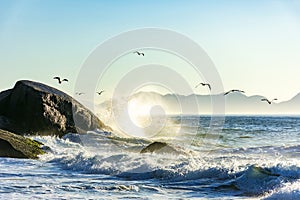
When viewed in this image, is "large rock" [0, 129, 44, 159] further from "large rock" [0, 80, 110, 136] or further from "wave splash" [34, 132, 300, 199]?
"large rock" [0, 80, 110, 136]

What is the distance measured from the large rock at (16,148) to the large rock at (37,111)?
733 centimetres

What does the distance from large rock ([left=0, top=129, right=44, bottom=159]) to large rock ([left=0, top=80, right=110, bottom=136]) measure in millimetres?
7332

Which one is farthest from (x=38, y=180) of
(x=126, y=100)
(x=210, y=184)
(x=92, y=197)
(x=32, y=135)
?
(x=126, y=100)

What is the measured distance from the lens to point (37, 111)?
94.4 ft

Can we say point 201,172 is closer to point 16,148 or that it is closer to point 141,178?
point 141,178

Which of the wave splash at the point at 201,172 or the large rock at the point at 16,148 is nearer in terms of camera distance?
the wave splash at the point at 201,172

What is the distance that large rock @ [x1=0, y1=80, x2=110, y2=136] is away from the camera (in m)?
28.6

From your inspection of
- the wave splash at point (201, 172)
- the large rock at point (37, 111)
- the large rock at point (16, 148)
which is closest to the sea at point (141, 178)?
the wave splash at point (201, 172)

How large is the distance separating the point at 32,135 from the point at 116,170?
13.4 meters

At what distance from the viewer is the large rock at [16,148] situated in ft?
60.8

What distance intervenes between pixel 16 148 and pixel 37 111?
1005 centimetres

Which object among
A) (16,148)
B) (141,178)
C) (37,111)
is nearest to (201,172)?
(141,178)

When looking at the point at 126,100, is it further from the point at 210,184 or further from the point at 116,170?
the point at 210,184

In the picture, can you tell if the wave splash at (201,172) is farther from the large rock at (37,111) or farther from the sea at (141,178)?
the large rock at (37,111)
